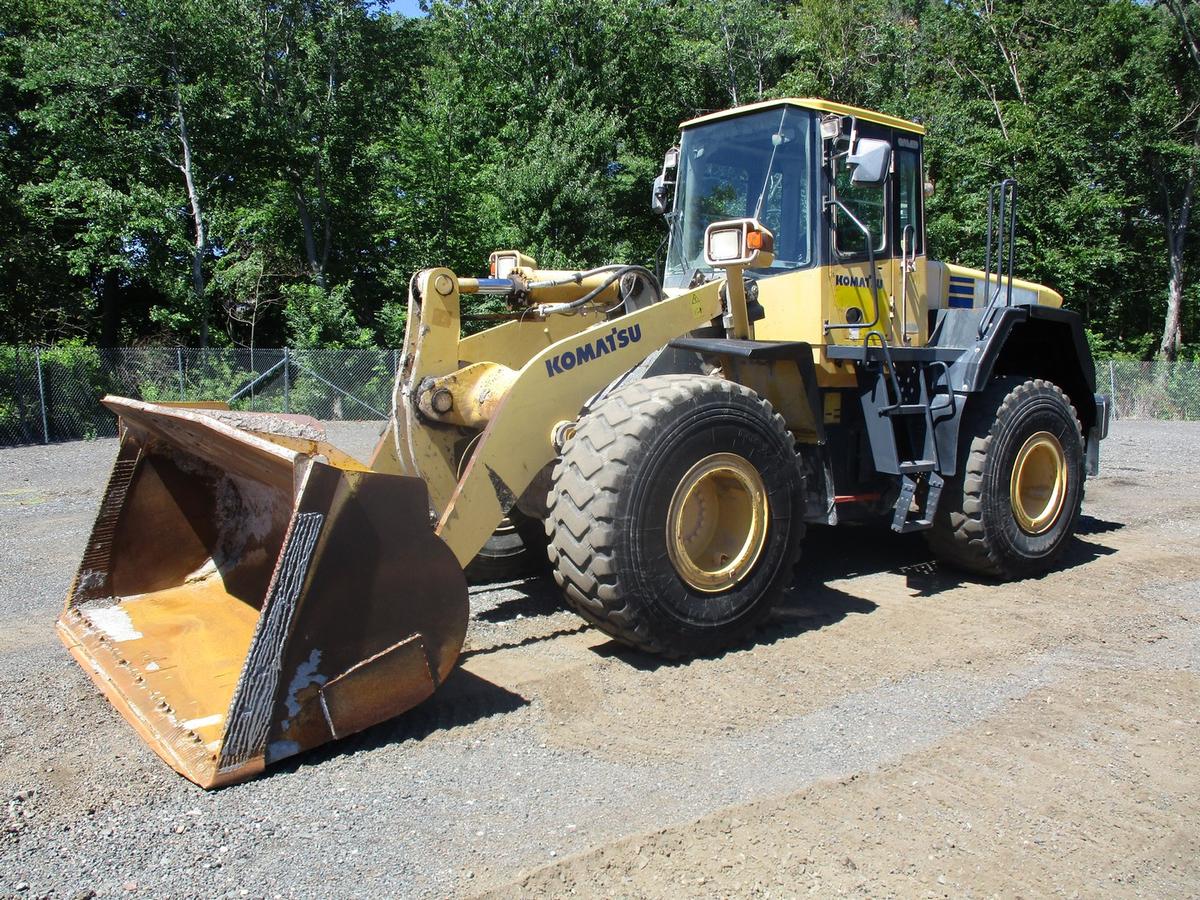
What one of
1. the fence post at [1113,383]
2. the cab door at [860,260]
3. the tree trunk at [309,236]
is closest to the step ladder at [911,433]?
the cab door at [860,260]

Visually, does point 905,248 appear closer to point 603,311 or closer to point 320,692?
point 603,311

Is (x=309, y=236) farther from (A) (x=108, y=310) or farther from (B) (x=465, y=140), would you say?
(A) (x=108, y=310)

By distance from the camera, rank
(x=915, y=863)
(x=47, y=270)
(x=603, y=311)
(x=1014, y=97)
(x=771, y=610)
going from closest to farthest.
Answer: (x=915, y=863) < (x=771, y=610) < (x=603, y=311) < (x=47, y=270) < (x=1014, y=97)

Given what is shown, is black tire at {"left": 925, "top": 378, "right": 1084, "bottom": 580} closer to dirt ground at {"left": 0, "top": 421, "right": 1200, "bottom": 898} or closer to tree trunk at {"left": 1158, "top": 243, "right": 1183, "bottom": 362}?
dirt ground at {"left": 0, "top": 421, "right": 1200, "bottom": 898}

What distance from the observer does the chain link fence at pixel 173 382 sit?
17547 millimetres

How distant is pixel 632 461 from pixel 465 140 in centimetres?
2404

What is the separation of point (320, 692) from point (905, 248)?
474cm

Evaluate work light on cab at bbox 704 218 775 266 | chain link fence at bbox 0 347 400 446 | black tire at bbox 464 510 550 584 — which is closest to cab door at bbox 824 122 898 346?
work light on cab at bbox 704 218 775 266

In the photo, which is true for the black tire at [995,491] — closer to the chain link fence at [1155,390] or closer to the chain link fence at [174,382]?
the chain link fence at [174,382]

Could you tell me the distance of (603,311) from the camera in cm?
605

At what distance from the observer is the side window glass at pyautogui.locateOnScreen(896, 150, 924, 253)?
6.37 metres

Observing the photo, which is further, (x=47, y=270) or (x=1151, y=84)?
(x=1151, y=84)

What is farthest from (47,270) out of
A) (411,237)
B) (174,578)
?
(174,578)

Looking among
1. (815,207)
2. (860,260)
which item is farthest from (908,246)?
(815,207)
